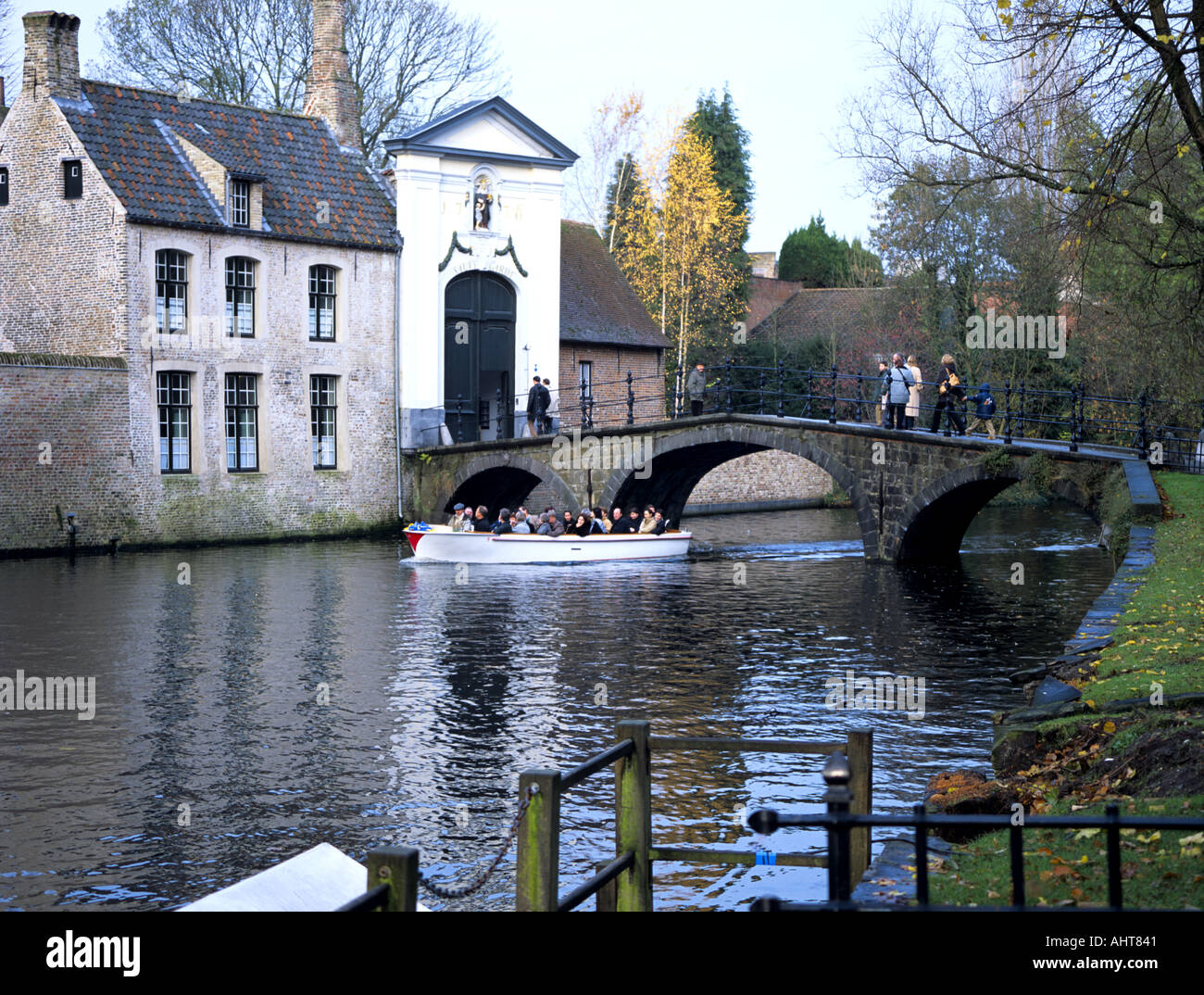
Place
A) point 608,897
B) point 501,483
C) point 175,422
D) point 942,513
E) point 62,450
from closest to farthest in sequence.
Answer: point 608,897 → point 942,513 → point 62,450 → point 175,422 → point 501,483

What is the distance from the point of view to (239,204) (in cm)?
2788

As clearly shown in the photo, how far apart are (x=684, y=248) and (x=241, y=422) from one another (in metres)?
18.6

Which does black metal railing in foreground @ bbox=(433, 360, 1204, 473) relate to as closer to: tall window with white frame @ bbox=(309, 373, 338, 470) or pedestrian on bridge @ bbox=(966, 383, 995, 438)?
pedestrian on bridge @ bbox=(966, 383, 995, 438)

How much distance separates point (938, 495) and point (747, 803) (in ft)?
47.6

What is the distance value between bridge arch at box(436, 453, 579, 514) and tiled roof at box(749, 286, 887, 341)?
57.1 ft

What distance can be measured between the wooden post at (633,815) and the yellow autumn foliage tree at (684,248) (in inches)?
1427

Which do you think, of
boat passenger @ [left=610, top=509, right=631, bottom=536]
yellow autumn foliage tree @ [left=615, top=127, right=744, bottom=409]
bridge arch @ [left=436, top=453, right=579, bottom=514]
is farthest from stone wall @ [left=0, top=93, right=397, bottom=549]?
yellow autumn foliage tree @ [left=615, top=127, right=744, bottom=409]

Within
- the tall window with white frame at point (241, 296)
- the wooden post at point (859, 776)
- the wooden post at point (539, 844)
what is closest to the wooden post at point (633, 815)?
the wooden post at point (539, 844)

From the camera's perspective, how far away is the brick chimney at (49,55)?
2616 centimetres

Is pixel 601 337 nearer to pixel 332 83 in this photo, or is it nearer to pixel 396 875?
pixel 332 83

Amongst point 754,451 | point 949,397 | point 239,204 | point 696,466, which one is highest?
point 239,204

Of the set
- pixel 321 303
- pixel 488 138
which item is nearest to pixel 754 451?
pixel 321 303
